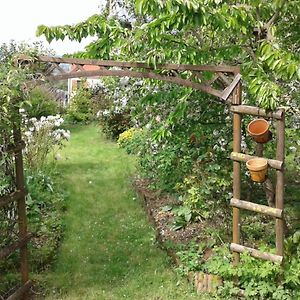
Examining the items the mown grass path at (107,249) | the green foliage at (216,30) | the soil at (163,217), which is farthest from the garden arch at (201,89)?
the soil at (163,217)

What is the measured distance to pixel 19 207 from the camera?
4.13m

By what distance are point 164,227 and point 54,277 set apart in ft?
4.89

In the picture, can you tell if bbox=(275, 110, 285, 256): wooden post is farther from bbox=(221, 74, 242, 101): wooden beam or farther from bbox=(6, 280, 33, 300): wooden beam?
bbox=(6, 280, 33, 300): wooden beam

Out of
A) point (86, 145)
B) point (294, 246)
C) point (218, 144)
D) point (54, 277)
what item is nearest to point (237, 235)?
point (294, 246)

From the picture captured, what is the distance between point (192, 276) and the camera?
443cm

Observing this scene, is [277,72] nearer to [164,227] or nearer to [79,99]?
[164,227]

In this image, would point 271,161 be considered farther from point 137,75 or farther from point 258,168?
point 137,75

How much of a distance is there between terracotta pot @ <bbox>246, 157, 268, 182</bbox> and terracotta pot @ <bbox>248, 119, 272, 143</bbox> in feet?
0.57

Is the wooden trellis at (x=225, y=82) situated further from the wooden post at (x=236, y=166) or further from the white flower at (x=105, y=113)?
the white flower at (x=105, y=113)

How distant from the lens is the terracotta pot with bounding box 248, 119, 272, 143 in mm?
3873

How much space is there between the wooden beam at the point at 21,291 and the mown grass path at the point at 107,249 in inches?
8.3

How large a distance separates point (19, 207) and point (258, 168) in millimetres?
2056

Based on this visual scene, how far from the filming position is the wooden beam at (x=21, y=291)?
13.1 feet

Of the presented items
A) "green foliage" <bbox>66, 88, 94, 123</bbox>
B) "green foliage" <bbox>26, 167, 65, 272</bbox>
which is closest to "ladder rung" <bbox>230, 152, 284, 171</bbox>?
"green foliage" <bbox>26, 167, 65, 272</bbox>
